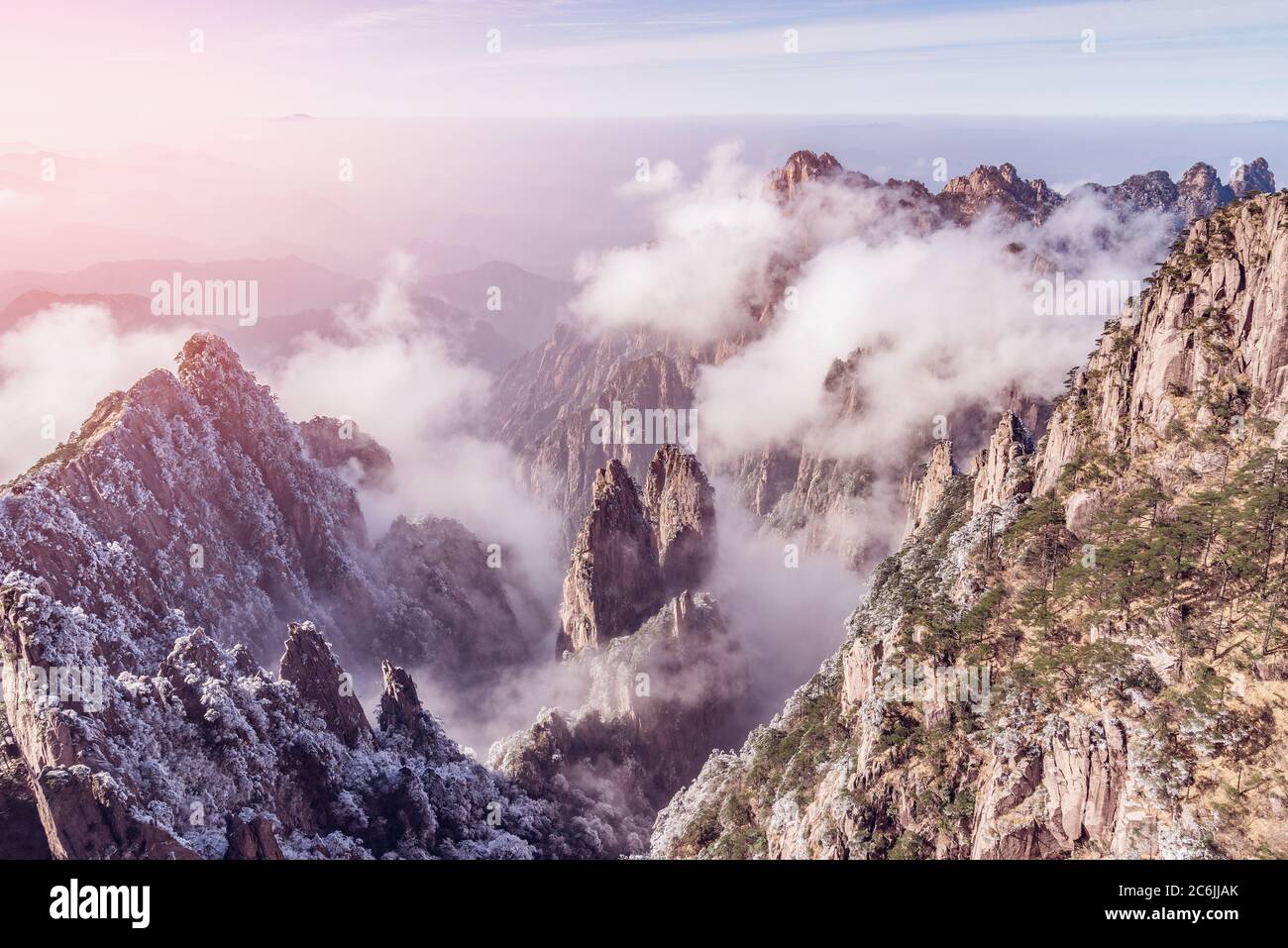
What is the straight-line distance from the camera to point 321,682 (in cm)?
10288

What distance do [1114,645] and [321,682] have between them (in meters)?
90.6

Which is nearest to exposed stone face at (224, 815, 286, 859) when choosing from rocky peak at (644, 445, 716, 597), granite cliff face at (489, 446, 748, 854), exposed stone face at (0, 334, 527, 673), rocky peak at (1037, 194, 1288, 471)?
exposed stone face at (0, 334, 527, 673)

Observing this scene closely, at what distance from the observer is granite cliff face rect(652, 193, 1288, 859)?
51.5 m

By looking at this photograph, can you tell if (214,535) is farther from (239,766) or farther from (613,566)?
(613,566)

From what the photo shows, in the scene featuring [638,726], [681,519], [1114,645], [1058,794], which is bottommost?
[638,726]

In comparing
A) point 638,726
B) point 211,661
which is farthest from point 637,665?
point 211,661

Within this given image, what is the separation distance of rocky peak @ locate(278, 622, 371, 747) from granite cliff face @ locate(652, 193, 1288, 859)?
159 ft

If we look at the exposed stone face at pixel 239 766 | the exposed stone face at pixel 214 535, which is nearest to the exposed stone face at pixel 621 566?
the exposed stone face at pixel 214 535

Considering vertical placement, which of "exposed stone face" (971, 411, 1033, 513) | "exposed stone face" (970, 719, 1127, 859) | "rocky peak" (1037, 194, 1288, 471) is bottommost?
"exposed stone face" (970, 719, 1127, 859)

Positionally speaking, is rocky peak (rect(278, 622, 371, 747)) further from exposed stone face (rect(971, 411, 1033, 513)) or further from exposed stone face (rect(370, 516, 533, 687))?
exposed stone face (rect(971, 411, 1033, 513))
